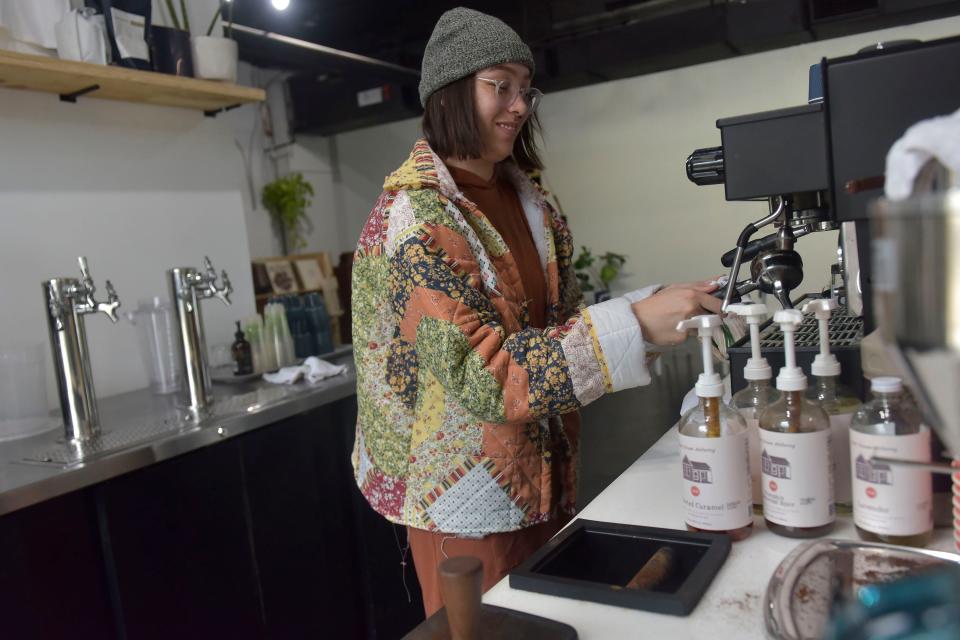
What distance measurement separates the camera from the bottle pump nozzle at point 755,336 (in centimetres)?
85

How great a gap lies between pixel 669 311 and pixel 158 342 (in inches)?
74.6

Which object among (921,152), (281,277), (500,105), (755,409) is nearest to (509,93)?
(500,105)

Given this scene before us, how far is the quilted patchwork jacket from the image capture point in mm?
1073

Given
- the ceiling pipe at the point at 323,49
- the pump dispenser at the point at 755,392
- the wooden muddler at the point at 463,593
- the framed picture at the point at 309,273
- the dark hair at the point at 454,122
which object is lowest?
the wooden muddler at the point at 463,593

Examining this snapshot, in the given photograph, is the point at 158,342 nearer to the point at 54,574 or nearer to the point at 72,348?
the point at 72,348

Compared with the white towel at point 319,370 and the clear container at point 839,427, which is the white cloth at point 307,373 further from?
the clear container at point 839,427

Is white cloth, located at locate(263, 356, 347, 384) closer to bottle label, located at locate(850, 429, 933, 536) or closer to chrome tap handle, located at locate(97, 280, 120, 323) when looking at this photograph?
chrome tap handle, located at locate(97, 280, 120, 323)

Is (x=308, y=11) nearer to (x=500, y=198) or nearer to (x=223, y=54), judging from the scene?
(x=223, y=54)

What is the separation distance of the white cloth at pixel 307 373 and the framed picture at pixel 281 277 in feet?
4.54

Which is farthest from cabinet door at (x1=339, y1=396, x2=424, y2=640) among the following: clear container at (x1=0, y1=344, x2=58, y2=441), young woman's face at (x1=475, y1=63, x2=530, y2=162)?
young woman's face at (x1=475, y1=63, x2=530, y2=162)

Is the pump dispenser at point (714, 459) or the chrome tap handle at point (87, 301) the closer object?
the pump dispenser at point (714, 459)

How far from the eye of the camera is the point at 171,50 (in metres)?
2.43

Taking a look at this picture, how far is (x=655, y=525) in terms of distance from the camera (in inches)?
37.0

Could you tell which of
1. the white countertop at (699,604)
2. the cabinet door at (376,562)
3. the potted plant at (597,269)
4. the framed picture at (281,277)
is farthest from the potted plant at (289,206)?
the white countertop at (699,604)
